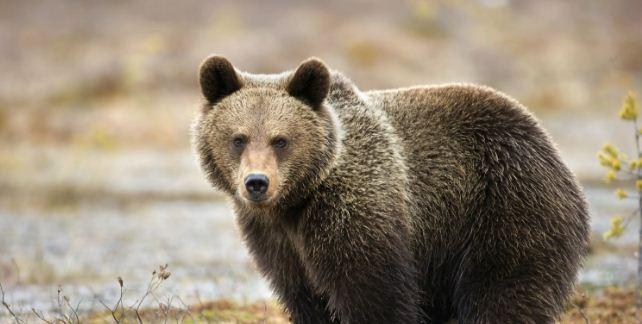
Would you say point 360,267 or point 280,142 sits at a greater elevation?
point 280,142

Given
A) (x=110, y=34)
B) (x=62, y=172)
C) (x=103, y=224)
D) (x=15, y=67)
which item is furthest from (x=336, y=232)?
(x=110, y=34)

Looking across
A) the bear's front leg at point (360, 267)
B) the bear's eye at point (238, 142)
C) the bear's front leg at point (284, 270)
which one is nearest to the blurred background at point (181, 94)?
the bear's eye at point (238, 142)

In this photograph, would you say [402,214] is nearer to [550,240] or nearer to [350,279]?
[350,279]

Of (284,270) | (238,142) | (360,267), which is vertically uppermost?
(238,142)

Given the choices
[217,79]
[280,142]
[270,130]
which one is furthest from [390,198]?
[217,79]

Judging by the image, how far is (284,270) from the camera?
6.38m

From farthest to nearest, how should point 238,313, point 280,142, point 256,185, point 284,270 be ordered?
point 238,313 → point 284,270 → point 280,142 → point 256,185

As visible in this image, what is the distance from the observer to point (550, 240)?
246 inches

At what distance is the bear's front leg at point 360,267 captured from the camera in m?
5.94

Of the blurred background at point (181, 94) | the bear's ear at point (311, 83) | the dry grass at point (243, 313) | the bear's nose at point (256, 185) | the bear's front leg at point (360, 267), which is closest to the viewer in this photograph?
A: the bear's nose at point (256, 185)

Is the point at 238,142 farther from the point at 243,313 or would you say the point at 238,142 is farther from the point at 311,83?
the point at 243,313

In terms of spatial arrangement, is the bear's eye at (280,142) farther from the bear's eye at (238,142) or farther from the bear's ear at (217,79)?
the bear's ear at (217,79)

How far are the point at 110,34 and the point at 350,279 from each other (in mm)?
38723

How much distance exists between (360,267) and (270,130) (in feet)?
3.79
